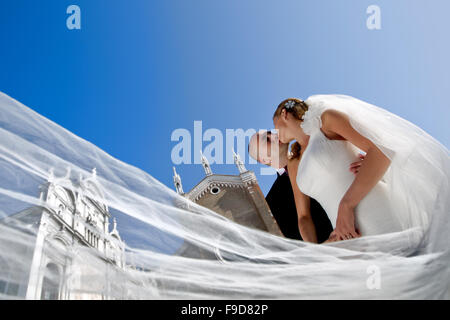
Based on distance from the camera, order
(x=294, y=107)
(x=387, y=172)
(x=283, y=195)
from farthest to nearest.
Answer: (x=283, y=195) < (x=294, y=107) < (x=387, y=172)

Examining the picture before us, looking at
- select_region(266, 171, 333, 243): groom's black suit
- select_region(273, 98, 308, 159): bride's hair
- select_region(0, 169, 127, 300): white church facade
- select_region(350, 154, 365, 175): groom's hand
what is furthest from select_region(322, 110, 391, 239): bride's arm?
select_region(266, 171, 333, 243): groom's black suit

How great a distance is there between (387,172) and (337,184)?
0.29 metres

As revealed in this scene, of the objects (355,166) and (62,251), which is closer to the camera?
(62,251)

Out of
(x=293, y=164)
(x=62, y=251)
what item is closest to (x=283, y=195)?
(x=293, y=164)

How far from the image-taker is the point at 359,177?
1.66 metres

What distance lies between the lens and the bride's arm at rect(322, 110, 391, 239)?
1650 millimetres

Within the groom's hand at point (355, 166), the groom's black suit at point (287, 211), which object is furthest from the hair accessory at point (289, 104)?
the groom's black suit at point (287, 211)

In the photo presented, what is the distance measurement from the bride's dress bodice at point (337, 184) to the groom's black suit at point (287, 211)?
108 inches

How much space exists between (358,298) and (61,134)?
5.62 ft

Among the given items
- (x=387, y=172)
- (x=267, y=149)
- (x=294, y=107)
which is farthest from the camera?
(x=267, y=149)

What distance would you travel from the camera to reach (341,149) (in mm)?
1941

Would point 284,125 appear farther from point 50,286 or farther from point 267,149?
point 50,286

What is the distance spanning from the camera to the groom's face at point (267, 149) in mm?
2350
